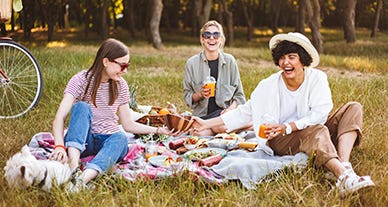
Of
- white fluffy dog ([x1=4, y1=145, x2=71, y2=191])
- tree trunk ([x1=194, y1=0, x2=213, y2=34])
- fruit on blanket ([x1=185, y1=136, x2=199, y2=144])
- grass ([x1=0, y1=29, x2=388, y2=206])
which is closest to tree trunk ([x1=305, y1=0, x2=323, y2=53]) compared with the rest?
tree trunk ([x1=194, y1=0, x2=213, y2=34])

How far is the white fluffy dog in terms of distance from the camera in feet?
11.0

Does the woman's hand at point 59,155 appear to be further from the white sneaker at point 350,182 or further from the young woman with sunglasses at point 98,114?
the white sneaker at point 350,182

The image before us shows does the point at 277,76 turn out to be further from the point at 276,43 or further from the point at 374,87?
the point at 374,87

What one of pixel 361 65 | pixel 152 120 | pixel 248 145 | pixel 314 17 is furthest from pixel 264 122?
pixel 314 17

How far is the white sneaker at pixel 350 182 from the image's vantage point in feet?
10.9

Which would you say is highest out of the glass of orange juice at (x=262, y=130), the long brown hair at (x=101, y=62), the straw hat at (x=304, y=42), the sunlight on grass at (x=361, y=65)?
the straw hat at (x=304, y=42)

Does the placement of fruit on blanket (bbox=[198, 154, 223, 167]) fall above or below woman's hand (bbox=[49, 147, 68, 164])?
below

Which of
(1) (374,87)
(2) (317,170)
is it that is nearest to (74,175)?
(2) (317,170)

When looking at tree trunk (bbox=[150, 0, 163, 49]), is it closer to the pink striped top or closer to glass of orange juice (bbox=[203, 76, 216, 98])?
glass of orange juice (bbox=[203, 76, 216, 98])

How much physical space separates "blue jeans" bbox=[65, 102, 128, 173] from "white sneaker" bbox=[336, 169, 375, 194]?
1530 millimetres

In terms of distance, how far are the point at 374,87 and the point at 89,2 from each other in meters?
18.5

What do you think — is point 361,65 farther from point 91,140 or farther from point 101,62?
point 91,140

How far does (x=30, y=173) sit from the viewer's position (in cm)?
336

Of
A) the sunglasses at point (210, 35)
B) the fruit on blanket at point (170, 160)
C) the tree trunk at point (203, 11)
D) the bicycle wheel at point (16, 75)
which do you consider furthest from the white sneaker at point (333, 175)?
Result: the tree trunk at point (203, 11)
